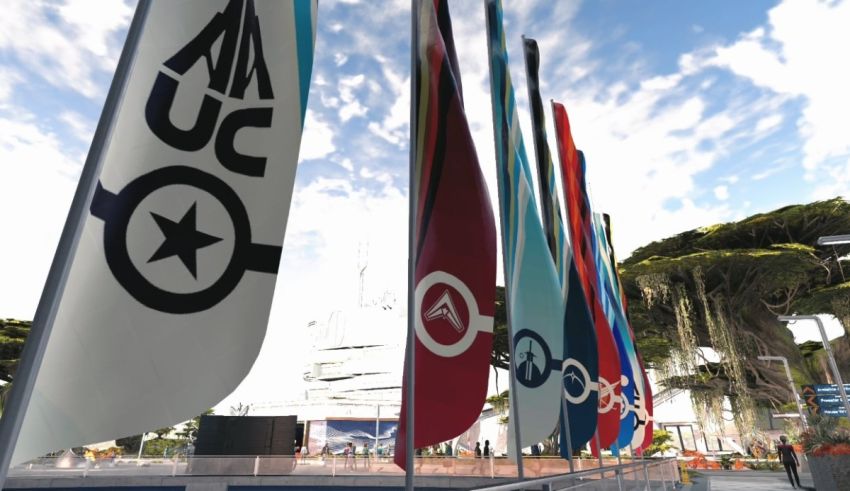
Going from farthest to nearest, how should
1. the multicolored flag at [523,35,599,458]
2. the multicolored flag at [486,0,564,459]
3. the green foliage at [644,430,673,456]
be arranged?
the green foliage at [644,430,673,456], the multicolored flag at [523,35,599,458], the multicolored flag at [486,0,564,459]

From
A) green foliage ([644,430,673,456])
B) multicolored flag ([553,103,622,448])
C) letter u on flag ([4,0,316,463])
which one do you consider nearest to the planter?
multicolored flag ([553,103,622,448])

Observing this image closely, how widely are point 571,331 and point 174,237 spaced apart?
7977 mm

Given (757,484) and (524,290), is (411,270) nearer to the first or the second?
(524,290)

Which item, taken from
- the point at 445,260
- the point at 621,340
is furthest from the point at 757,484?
the point at 445,260

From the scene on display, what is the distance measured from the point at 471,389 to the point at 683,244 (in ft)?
89.0

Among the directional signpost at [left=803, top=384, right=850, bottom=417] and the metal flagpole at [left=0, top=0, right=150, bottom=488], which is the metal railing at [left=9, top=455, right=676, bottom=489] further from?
the metal flagpole at [left=0, top=0, right=150, bottom=488]

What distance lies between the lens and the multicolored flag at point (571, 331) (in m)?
9.20

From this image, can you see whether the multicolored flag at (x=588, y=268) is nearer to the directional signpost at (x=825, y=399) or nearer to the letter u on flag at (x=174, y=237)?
the letter u on flag at (x=174, y=237)

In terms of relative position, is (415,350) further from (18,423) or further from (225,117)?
(18,423)

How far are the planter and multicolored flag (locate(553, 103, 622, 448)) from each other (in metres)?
5.58

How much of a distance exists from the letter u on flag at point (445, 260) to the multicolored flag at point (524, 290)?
1.72m

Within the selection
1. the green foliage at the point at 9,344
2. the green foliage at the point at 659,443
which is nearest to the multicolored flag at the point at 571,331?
the green foliage at the point at 659,443

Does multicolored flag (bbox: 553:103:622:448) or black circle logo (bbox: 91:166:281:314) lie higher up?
multicolored flag (bbox: 553:103:622:448)

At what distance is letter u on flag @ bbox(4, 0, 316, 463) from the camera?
2.62 metres
